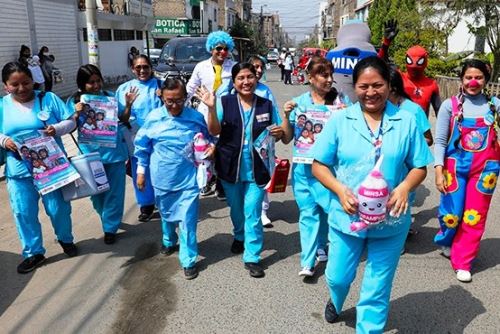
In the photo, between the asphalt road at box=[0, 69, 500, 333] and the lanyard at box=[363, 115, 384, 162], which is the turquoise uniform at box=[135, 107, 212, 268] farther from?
the lanyard at box=[363, 115, 384, 162]

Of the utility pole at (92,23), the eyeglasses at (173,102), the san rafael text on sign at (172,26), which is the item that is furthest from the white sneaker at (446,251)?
the san rafael text on sign at (172,26)

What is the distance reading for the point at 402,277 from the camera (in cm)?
391

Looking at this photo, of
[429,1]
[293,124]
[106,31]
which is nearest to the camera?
[293,124]

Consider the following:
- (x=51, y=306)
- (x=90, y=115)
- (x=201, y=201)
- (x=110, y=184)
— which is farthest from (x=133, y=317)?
(x=201, y=201)

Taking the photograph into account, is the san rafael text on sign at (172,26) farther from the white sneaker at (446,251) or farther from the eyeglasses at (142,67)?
the white sneaker at (446,251)

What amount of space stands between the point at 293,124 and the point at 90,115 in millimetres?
1959

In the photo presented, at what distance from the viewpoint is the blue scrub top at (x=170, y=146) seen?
388cm

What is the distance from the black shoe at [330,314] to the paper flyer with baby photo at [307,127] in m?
1.09

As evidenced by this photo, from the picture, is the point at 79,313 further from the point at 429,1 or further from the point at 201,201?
the point at 429,1

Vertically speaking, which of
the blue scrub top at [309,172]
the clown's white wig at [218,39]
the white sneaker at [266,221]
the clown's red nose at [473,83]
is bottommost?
the white sneaker at [266,221]

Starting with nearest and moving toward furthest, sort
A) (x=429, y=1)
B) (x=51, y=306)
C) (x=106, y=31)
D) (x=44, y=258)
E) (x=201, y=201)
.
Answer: (x=51, y=306)
(x=44, y=258)
(x=201, y=201)
(x=429, y=1)
(x=106, y=31)

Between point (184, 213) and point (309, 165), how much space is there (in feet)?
3.62

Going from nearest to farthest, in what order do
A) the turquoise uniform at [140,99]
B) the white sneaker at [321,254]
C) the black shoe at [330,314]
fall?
the black shoe at [330,314] → the white sneaker at [321,254] → the turquoise uniform at [140,99]

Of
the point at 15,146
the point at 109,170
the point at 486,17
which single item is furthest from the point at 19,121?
the point at 486,17
